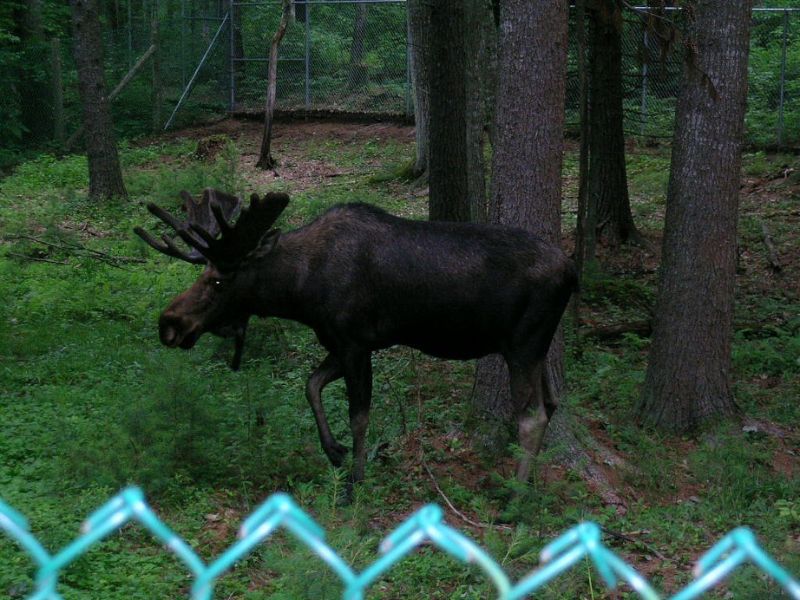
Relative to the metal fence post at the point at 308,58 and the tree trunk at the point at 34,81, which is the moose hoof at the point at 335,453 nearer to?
the metal fence post at the point at 308,58

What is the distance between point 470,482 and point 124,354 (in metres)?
4.15

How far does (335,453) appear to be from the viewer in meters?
7.72

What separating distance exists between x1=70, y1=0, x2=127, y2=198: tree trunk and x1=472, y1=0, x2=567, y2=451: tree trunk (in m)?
12.9

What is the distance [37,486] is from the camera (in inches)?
273

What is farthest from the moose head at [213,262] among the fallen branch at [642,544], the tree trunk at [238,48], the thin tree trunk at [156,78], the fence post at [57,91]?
the tree trunk at [238,48]

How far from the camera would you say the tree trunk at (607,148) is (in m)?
14.8

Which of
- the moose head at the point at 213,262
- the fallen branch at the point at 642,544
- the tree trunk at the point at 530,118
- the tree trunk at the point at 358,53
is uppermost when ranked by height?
the tree trunk at the point at 358,53

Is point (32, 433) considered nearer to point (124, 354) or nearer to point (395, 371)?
point (124, 354)

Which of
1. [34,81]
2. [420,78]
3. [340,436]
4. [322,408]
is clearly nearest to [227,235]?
[322,408]

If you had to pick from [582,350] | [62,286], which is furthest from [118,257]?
[582,350]

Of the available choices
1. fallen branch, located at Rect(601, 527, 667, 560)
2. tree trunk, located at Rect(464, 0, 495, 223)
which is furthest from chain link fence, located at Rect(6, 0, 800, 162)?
fallen branch, located at Rect(601, 527, 667, 560)

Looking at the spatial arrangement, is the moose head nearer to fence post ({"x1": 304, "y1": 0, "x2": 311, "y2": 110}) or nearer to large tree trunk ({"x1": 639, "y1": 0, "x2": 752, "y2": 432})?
large tree trunk ({"x1": 639, "y1": 0, "x2": 752, "y2": 432})

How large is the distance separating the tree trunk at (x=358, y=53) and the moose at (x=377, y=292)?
2238cm

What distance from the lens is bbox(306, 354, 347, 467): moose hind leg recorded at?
773 cm
